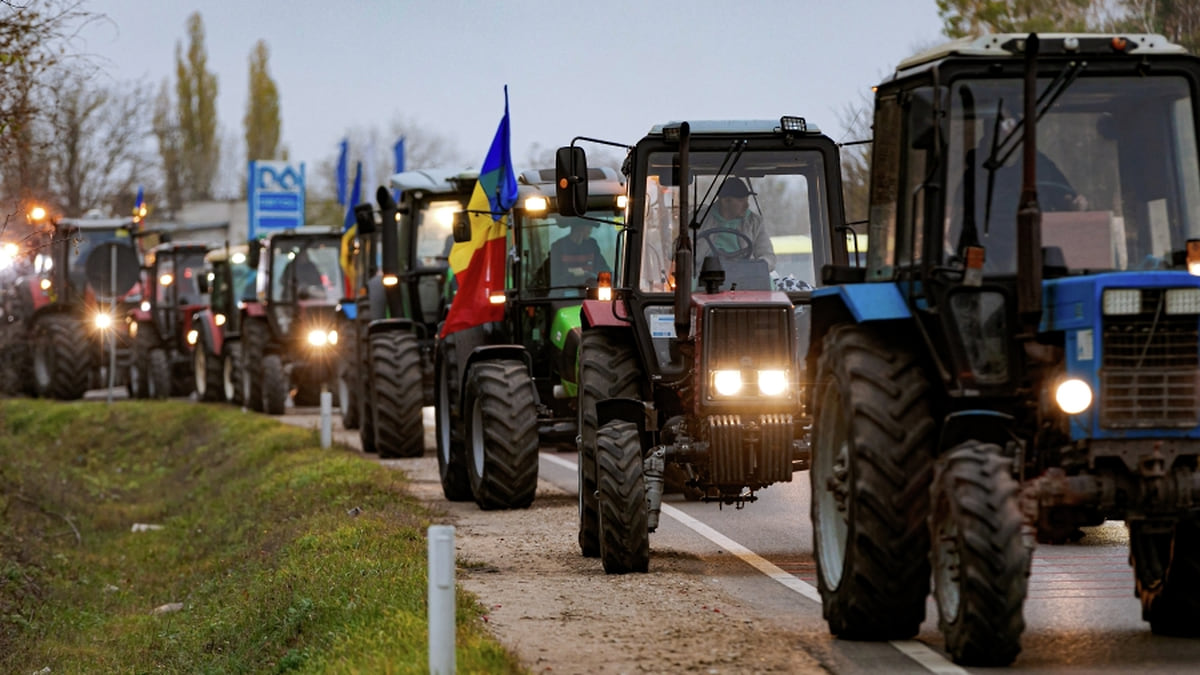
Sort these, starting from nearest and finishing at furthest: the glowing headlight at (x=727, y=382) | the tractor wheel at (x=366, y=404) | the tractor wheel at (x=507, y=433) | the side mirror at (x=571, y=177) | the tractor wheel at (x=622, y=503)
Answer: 1. the tractor wheel at (x=622, y=503)
2. the glowing headlight at (x=727, y=382)
3. the side mirror at (x=571, y=177)
4. the tractor wheel at (x=507, y=433)
5. the tractor wheel at (x=366, y=404)

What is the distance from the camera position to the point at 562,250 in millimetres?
18672

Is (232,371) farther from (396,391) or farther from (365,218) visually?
(396,391)

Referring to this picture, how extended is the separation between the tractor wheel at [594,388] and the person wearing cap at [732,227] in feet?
2.68

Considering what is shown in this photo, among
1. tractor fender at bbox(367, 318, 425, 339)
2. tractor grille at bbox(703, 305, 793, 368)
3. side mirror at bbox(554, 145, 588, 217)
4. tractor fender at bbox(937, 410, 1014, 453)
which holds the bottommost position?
tractor fender at bbox(937, 410, 1014, 453)

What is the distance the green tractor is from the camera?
55.8 ft

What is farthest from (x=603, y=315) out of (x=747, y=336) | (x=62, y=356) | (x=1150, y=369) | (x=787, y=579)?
(x=62, y=356)

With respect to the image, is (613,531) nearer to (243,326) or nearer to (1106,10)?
(1106,10)

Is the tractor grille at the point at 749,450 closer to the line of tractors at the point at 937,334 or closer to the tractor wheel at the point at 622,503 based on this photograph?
the line of tractors at the point at 937,334

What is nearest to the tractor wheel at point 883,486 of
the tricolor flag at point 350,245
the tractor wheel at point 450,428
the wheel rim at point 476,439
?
the wheel rim at point 476,439

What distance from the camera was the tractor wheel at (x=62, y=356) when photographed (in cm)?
4122

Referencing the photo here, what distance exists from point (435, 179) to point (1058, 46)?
50.2 feet

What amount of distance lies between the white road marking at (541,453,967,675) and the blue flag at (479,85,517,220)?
3.33 m

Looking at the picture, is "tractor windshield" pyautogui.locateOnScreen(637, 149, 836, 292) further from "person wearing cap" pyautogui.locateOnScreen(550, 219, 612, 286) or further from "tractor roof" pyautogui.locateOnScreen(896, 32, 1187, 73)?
"person wearing cap" pyautogui.locateOnScreen(550, 219, 612, 286)

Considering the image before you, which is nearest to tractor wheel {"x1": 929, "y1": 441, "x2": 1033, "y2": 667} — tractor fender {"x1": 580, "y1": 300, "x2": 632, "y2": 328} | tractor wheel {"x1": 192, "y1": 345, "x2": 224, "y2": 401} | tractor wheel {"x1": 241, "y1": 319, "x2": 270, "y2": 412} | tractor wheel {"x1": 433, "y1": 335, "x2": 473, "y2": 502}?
tractor fender {"x1": 580, "y1": 300, "x2": 632, "y2": 328}
